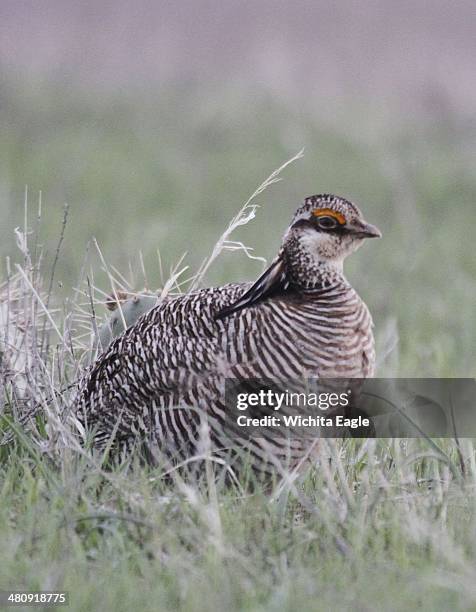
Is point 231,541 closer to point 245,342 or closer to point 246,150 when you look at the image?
point 245,342

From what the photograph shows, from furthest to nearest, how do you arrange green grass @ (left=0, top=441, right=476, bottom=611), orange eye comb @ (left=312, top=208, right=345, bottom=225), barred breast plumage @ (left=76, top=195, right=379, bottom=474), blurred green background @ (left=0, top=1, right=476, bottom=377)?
blurred green background @ (left=0, top=1, right=476, bottom=377) < orange eye comb @ (left=312, top=208, right=345, bottom=225) < barred breast plumage @ (left=76, top=195, right=379, bottom=474) < green grass @ (left=0, top=441, right=476, bottom=611)

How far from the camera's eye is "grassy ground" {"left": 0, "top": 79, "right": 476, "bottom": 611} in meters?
3.06

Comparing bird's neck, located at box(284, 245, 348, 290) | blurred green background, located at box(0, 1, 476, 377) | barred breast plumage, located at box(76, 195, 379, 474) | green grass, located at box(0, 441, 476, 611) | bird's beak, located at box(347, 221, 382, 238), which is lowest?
green grass, located at box(0, 441, 476, 611)

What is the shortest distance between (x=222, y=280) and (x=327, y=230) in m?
3.62

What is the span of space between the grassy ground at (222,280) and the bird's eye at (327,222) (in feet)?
2.29

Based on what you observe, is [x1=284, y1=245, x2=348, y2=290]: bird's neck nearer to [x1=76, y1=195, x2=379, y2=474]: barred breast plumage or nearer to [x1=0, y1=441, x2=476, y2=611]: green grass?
[x1=76, y1=195, x2=379, y2=474]: barred breast plumage

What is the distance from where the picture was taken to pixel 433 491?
143 inches

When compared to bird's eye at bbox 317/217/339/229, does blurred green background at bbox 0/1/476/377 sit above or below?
above

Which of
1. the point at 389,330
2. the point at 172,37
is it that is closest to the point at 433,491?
the point at 389,330

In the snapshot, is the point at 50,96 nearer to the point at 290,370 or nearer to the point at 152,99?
the point at 152,99

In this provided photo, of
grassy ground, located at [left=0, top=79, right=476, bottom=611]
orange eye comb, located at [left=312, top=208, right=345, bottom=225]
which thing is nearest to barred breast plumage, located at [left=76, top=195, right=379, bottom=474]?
orange eye comb, located at [left=312, top=208, right=345, bottom=225]

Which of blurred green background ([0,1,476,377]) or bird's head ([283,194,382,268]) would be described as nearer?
bird's head ([283,194,382,268])

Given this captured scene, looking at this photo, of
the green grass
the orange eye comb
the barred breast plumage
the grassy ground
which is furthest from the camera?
the orange eye comb

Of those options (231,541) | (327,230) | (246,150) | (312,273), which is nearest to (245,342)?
(312,273)
